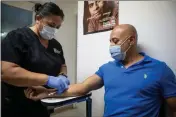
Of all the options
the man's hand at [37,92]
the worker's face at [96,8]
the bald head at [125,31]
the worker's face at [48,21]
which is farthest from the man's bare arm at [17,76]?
the worker's face at [96,8]

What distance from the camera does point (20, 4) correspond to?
288 cm

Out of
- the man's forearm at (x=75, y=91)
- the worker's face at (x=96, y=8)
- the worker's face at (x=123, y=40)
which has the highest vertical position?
the worker's face at (x=96, y=8)

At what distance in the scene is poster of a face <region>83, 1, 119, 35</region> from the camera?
178cm

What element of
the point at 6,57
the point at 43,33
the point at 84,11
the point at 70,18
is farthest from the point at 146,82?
the point at 70,18

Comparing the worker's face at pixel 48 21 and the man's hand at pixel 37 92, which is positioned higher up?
the worker's face at pixel 48 21

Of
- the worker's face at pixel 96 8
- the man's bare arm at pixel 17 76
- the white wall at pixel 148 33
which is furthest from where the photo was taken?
the worker's face at pixel 96 8

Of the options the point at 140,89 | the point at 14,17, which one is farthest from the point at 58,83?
the point at 14,17

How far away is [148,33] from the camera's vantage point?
154 centimetres

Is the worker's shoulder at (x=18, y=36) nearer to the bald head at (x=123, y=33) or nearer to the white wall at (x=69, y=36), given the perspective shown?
the bald head at (x=123, y=33)

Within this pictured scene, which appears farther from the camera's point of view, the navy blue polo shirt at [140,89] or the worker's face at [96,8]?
the worker's face at [96,8]

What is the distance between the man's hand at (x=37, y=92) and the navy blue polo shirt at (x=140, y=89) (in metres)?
0.46

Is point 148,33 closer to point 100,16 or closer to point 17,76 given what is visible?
point 100,16

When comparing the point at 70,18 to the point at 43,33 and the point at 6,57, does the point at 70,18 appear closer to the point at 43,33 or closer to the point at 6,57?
the point at 43,33

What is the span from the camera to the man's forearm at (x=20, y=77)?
4.00ft
